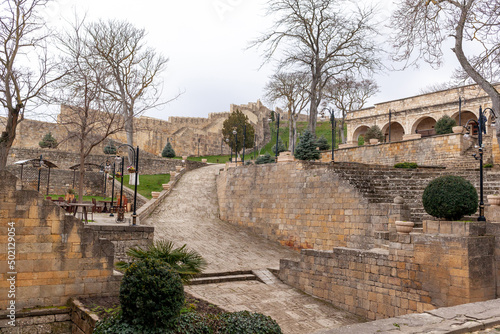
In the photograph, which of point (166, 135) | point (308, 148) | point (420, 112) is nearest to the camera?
point (308, 148)

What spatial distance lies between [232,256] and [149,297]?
787cm

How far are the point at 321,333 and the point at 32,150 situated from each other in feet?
99.1

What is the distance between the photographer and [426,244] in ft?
29.1

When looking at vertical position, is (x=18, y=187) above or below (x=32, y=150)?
below

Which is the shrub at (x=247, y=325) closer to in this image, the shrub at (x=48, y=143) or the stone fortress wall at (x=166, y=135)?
the shrub at (x=48, y=143)

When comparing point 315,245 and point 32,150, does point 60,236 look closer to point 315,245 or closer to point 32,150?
point 315,245

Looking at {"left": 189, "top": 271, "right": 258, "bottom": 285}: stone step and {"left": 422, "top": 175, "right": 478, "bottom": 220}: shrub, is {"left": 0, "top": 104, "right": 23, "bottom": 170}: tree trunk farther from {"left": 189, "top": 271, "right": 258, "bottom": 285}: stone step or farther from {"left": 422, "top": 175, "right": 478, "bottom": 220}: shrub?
{"left": 422, "top": 175, "right": 478, "bottom": 220}: shrub

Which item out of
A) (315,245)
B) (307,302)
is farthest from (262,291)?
(315,245)

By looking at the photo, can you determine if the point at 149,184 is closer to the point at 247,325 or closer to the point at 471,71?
the point at 471,71

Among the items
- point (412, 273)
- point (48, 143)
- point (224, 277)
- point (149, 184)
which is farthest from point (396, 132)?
point (48, 143)

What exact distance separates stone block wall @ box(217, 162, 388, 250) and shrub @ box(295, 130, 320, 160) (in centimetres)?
390

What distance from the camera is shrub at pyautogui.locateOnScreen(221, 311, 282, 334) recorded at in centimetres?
653

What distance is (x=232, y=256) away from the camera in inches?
556

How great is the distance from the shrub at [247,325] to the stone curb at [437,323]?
1666mm
